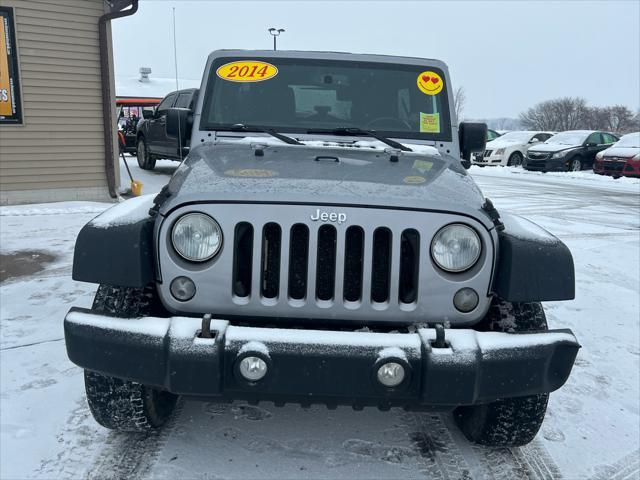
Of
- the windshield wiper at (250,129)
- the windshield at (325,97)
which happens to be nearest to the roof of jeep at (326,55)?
the windshield at (325,97)

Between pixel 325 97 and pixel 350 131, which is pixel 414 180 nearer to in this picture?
pixel 350 131

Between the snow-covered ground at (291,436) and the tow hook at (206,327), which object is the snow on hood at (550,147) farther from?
the tow hook at (206,327)

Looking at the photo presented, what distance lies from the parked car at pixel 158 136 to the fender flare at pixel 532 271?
378 inches

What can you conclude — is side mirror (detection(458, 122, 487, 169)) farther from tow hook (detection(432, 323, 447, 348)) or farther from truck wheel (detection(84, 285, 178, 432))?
truck wheel (detection(84, 285, 178, 432))

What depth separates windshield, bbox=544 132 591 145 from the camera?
67.8 feet

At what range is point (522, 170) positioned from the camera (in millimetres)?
20562

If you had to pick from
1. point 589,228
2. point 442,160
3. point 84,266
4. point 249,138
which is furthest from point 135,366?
point 589,228

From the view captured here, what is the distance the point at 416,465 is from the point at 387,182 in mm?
1290

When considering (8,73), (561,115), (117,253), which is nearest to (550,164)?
(8,73)

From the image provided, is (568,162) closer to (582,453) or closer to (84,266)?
(582,453)

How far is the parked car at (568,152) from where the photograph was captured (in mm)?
19781

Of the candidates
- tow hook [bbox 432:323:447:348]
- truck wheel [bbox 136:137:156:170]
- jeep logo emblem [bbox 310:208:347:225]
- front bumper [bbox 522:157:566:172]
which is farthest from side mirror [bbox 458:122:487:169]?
front bumper [bbox 522:157:566:172]

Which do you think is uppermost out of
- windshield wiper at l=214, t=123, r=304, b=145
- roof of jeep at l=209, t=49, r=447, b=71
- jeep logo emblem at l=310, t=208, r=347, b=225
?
roof of jeep at l=209, t=49, r=447, b=71

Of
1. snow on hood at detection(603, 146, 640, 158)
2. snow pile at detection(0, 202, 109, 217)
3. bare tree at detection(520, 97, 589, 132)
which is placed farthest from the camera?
bare tree at detection(520, 97, 589, 132)
